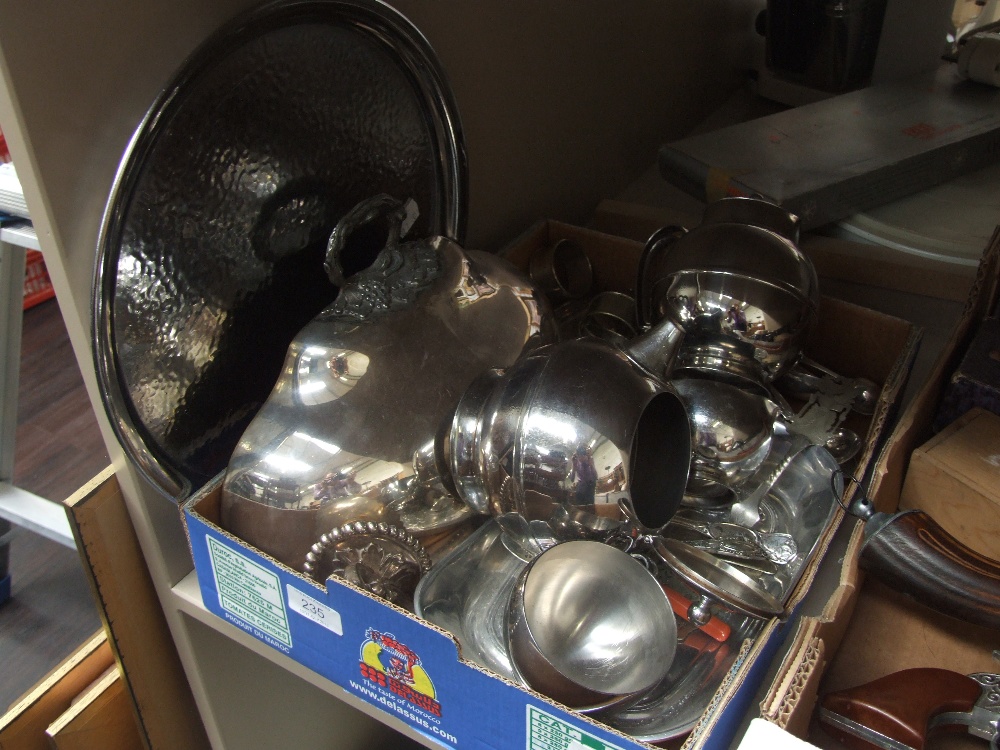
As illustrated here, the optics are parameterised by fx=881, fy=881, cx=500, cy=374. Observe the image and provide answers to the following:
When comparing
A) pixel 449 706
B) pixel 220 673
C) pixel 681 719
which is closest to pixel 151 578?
pixel 220 673

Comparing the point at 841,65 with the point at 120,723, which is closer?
the point at 120,723

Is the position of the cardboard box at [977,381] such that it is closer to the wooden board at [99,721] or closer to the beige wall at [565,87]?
the beige wall at [565,87]

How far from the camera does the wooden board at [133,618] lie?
0.60 m

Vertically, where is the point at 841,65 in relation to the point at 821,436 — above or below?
above

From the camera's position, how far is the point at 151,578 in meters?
0.66

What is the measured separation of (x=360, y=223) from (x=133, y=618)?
0.34 meters

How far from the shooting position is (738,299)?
2.04ft

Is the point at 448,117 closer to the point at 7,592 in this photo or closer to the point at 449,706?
the point at 449,706

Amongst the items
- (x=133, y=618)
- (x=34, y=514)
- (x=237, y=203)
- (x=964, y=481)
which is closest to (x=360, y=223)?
(x=237, y=203)

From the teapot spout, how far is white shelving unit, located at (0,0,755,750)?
0.28 meters

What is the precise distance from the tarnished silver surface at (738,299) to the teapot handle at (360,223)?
0.20 metres

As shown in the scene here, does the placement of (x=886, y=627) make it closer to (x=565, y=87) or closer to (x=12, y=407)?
(x=565, y=87)

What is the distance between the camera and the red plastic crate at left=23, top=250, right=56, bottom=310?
184 centimetres

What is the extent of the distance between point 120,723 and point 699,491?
54 centimetres
